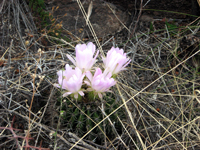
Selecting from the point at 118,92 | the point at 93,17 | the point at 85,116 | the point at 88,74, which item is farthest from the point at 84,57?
the point at 93,17

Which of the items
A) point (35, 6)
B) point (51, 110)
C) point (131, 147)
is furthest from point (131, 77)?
point (35, 6)

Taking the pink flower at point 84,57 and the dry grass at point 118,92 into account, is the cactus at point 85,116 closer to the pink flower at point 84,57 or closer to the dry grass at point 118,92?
the dry grass at point 118,92

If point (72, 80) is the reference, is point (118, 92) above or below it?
below

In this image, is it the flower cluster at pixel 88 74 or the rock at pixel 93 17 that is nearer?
the flower cluster at pixel 88 74

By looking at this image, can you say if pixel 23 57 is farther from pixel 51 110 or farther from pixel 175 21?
pixel 175 21

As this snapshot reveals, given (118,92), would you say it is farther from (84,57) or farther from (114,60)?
(84,57)

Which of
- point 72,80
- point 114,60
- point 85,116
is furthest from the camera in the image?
point 85,116

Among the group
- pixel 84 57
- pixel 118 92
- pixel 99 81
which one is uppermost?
pixel 84 57

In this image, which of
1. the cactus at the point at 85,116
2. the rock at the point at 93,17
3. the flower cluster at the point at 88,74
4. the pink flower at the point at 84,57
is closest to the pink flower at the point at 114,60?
the flower cluster at the point at 88,74

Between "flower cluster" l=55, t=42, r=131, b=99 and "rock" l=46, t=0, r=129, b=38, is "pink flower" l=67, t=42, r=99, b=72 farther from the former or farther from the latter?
"rock" l=46, t=0, r=129, b=38
